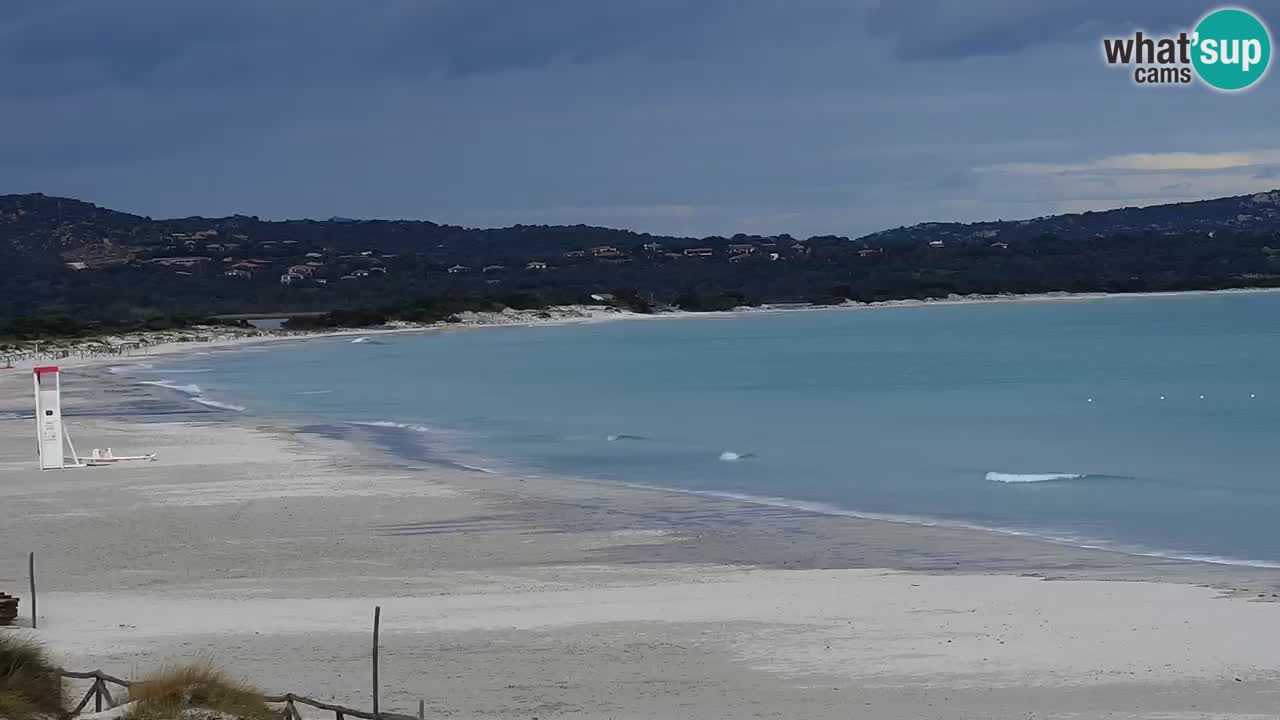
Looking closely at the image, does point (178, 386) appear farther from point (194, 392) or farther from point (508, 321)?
point (508, 321)

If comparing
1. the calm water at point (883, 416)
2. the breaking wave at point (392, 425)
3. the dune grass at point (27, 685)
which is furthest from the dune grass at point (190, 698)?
the breaking wave at point (392, 425)

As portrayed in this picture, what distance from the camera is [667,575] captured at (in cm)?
1462

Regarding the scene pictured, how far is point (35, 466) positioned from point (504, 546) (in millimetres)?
10538

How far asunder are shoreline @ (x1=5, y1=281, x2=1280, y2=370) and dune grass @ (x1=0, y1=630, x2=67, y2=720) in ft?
161

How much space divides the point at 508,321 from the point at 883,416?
7255cm

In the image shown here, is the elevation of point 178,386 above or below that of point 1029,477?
above

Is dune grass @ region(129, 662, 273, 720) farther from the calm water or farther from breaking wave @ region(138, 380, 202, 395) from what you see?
breaking wave @ region(138, 380, 202, 395)

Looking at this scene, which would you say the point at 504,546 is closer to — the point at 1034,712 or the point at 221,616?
the point at 221,616

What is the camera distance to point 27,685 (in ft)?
28.4

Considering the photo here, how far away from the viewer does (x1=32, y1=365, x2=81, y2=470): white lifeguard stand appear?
2277 cm

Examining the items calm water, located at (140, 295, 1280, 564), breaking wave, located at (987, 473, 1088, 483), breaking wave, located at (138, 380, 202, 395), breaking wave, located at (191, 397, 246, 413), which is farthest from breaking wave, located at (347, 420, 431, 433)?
breaking wave, located at (987, 473, 1088, 483)

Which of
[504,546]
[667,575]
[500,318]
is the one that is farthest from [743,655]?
[500,318]

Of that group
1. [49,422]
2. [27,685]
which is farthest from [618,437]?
[27,685]

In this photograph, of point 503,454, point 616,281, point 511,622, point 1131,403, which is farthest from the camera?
point 616,281
